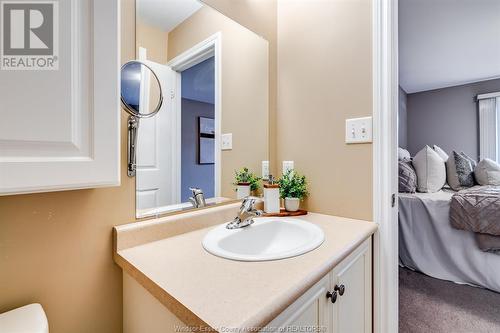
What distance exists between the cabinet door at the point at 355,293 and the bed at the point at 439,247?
153 centimetres

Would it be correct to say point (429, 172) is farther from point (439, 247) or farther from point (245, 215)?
point (245, 215)

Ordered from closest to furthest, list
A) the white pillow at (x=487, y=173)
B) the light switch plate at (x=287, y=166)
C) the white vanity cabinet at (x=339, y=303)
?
the white vanity cabinet at (x=339, y=303) → the light switch plate at (x=287, y=166) → the white pillow at (x=487, y=173)

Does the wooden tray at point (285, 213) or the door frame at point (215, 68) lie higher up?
the door frame at point (215, 68)

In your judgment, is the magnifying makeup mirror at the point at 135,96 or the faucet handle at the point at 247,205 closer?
the magnifying makeup mirror at the point at 135,96

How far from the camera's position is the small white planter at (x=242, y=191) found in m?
1.31

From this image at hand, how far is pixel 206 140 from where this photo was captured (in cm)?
117

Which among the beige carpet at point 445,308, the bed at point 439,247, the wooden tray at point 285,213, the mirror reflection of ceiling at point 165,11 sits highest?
the mirror reflection of ceiling at point 165,11

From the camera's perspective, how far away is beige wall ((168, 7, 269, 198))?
116 cm

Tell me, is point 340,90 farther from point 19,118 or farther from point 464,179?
point 464,179

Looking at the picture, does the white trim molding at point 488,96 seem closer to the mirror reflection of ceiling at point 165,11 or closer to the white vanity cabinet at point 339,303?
the white vanity cabinet at point 339,303

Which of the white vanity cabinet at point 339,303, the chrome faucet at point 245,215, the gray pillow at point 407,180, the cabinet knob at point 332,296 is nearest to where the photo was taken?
the white vanity cabinet at point 339,303

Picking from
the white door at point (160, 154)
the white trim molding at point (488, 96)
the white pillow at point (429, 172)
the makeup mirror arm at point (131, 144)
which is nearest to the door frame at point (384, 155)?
the white door at point (160, 154)

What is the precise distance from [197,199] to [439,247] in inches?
88.6

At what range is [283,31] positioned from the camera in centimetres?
147
